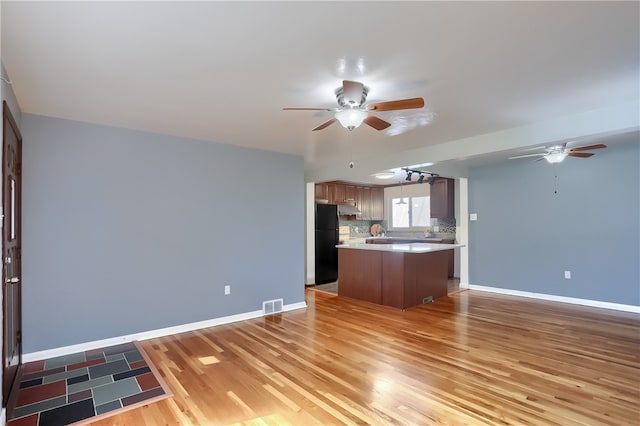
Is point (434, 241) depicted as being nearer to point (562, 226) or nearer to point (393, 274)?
point (562, 226)

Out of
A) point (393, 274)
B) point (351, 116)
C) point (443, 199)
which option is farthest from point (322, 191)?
point (351, 116)

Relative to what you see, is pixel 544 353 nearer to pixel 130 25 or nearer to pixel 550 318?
pixel 550 318

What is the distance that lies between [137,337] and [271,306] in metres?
1.64

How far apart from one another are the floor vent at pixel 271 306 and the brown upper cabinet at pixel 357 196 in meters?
3.13

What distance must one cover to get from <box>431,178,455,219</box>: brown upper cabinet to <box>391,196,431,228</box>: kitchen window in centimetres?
69

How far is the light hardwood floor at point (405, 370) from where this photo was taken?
224 centimetres

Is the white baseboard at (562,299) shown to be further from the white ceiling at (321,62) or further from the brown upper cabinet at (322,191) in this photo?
the brown upper cabinet at (322,191)

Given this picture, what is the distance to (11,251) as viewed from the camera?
2.65 m

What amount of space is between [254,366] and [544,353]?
266 cm

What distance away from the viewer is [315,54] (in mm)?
2070

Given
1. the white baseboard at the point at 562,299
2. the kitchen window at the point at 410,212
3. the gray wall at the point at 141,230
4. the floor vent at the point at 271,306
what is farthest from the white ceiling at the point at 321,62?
the kitchen window at the point at 410,212

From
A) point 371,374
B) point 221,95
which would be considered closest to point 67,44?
point 221,95

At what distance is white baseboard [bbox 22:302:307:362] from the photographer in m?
3.17

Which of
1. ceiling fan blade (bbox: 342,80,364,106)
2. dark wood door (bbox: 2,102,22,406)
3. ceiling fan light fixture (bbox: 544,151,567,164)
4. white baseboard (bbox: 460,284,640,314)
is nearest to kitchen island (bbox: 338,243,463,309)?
white baseboard (bbox: 460,284,640,314)
